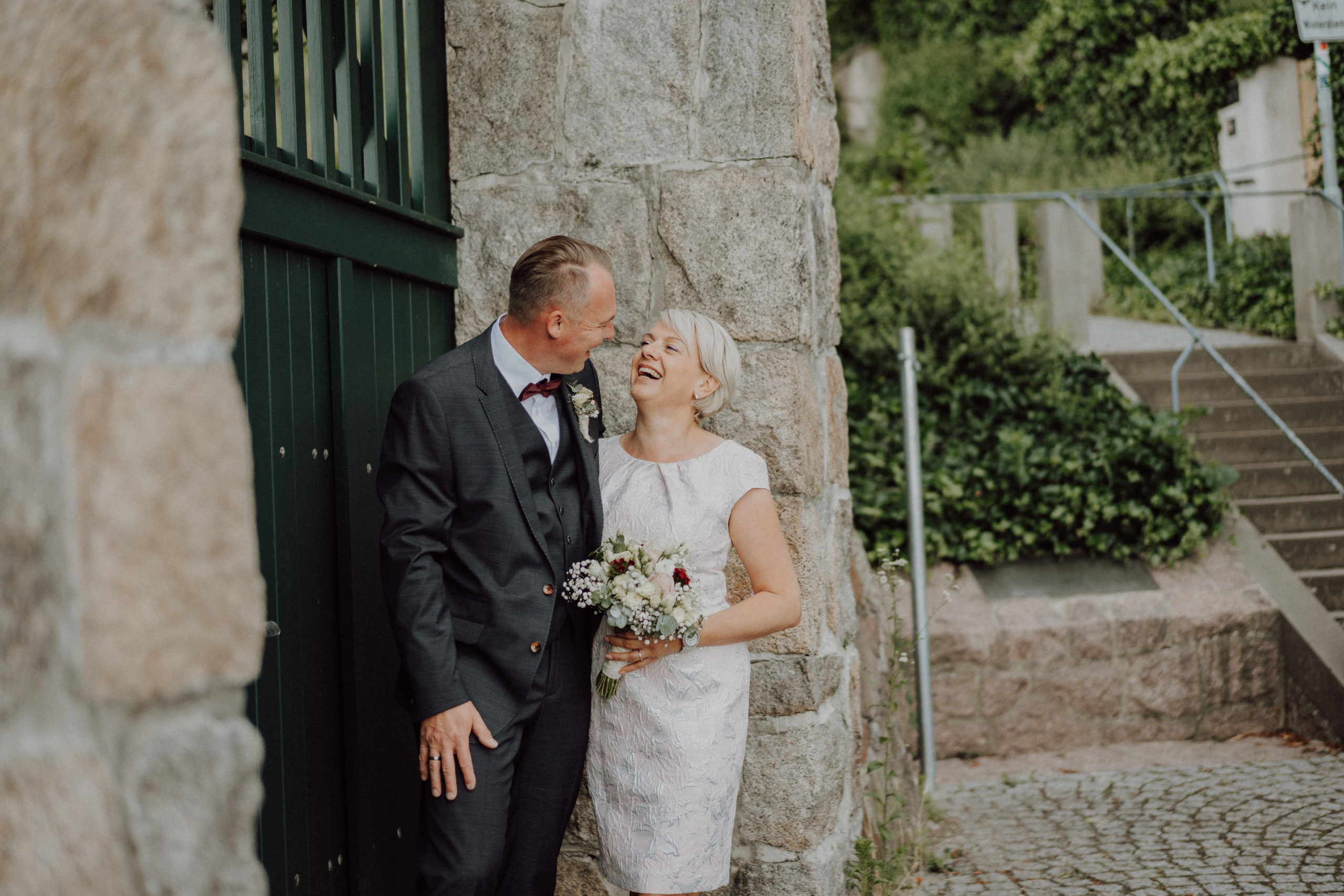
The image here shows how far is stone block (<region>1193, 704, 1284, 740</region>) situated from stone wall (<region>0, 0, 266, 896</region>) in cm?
533

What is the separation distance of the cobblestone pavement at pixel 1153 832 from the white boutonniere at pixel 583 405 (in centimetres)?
231

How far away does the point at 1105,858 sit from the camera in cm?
397

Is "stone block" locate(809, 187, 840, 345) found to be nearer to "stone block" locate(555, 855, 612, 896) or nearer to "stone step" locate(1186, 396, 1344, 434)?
"stone block" locate(555, 855, 612, 896)

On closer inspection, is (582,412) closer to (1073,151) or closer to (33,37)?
(33,37)

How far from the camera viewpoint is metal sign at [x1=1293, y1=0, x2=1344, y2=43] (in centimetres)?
795

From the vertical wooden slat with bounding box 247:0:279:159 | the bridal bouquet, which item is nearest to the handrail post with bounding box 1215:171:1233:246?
the bridal bouquet

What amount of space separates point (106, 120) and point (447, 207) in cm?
209

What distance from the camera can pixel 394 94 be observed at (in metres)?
2.96

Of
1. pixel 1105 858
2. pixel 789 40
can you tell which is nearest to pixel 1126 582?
pixel 1105 858

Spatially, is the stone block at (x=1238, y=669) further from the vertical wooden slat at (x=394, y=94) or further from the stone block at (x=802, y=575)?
the vertical wooden slat at (x=394, y=94)

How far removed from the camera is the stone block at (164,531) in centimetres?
111

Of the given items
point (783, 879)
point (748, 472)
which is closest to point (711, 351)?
point (748, 472)

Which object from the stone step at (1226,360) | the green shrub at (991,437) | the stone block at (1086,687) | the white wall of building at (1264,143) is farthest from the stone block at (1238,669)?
the white wall of building at (1264,143)

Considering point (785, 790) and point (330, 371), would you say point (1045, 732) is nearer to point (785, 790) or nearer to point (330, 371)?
point (785, 790)
